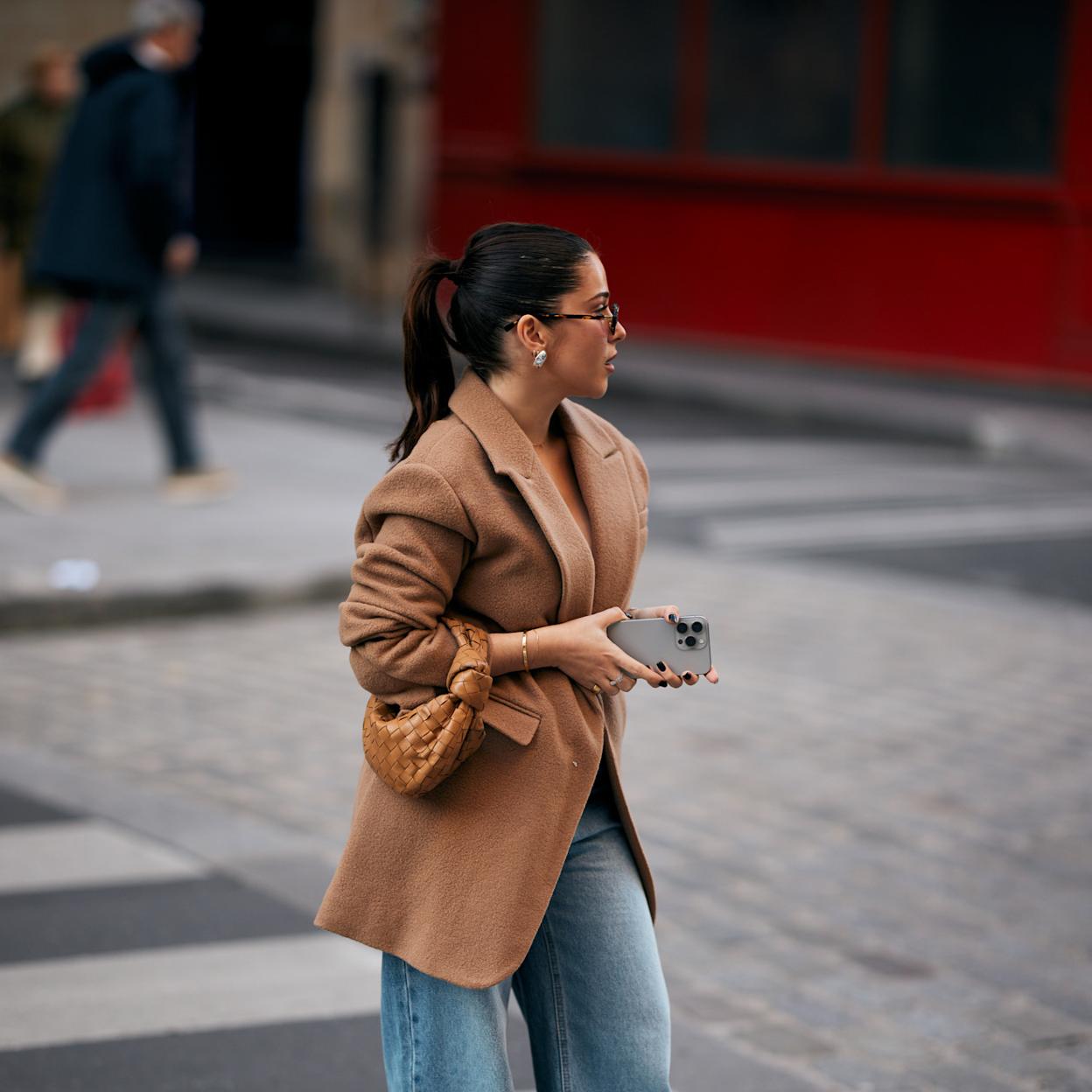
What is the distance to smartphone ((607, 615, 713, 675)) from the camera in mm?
2922

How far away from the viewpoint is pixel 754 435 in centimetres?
1441

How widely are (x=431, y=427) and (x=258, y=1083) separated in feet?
5.44

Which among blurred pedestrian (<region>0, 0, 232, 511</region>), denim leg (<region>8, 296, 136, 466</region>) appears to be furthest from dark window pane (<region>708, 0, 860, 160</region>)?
denim leg (<region>8, 296, 136, 466</region>)

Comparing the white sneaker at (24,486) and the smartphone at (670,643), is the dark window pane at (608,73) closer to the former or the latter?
the white sneaker at (24,486)

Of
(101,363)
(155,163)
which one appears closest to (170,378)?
(101,363)

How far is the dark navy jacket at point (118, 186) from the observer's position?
9.59m

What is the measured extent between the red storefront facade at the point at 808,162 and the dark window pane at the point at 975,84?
2 centimetres

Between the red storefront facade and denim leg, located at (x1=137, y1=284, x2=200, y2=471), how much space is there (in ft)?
27.4

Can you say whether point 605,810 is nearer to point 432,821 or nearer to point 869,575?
point 432,821

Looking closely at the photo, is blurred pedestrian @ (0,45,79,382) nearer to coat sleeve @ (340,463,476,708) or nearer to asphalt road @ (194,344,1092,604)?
asphalt road @ (194,344,1092,604)

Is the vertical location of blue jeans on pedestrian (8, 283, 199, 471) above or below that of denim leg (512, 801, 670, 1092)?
Result: below

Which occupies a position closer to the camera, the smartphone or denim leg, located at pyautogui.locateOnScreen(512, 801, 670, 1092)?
the smartphone

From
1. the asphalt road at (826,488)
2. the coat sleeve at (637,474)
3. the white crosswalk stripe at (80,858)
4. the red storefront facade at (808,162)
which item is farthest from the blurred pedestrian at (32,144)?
the coat sleeve at (637,474)

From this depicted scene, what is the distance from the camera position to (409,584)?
2.87m
